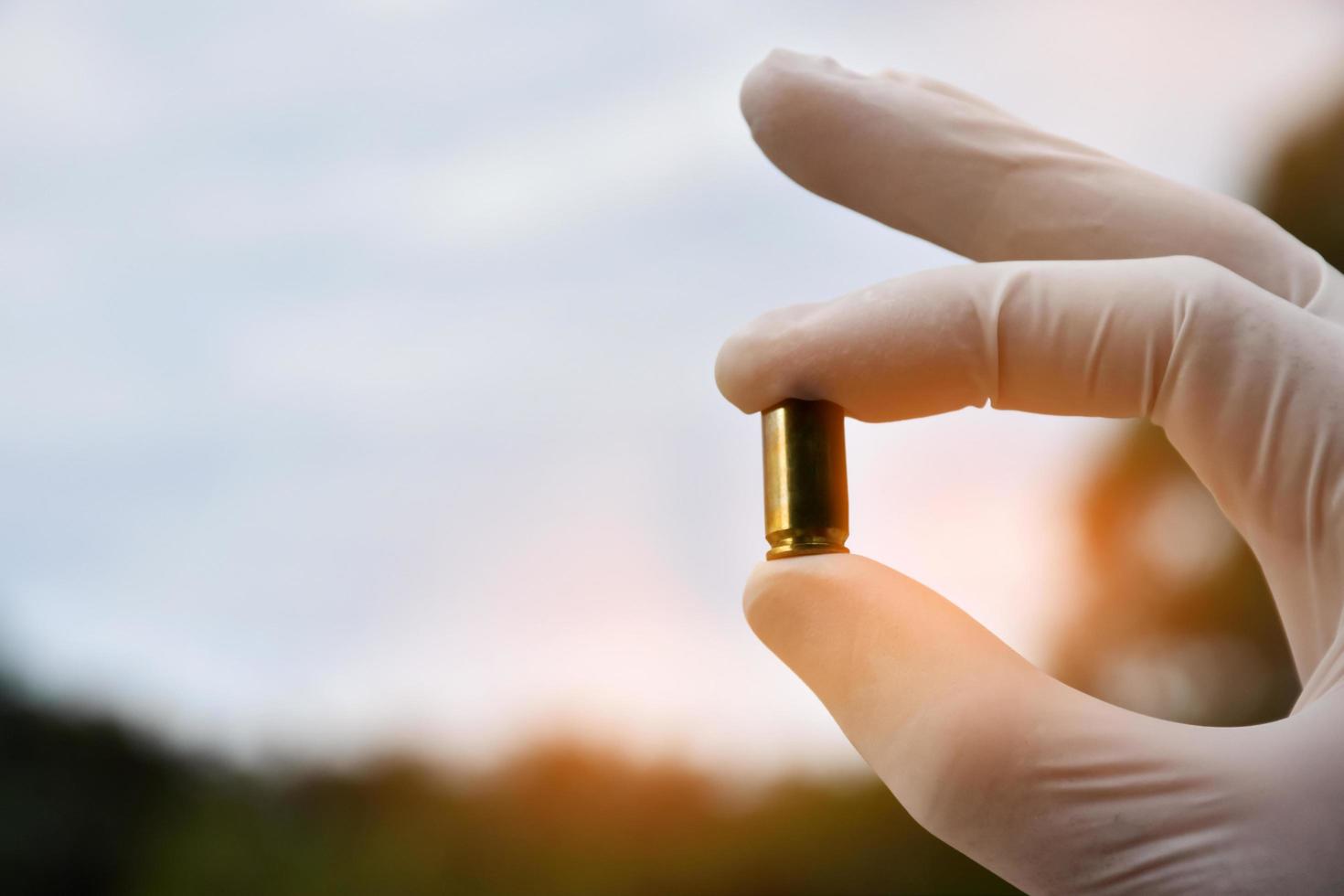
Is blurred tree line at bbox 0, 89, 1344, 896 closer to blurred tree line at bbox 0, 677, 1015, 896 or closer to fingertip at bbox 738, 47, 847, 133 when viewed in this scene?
blurred tree line at bbox 0, 677, 1015, 896

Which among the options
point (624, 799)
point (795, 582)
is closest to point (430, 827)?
point (624, 799)

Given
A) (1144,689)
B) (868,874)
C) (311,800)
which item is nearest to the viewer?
(1144,689)

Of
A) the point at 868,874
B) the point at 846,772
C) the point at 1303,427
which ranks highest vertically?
the point at 1303,427

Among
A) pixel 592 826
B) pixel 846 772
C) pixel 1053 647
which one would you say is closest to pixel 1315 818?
pixel 1053 647

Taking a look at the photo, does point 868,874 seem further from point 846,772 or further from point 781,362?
point 781,362

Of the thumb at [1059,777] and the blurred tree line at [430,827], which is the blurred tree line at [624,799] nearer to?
the blurred tree line at [430,827]

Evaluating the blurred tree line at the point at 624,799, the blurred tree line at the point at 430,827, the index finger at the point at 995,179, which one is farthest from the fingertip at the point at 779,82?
the blurred tree line at the point at 430,827
